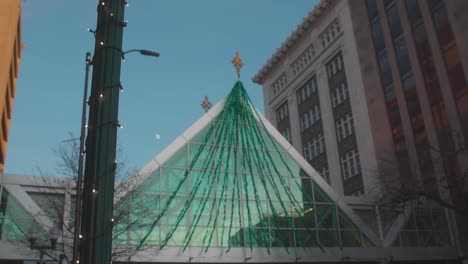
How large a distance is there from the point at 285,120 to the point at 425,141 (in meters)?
26.8

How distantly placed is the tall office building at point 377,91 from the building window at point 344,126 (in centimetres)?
10

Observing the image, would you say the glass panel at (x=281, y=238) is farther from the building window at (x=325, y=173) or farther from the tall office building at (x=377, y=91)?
the building window at (x=325, y=173)

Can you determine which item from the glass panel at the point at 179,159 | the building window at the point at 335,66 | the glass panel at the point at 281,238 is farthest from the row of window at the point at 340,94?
the glass panel at the point at 179,159

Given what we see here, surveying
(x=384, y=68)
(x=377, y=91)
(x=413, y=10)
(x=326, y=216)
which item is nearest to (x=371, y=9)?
(x=384, y=68)

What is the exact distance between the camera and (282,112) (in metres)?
66.6

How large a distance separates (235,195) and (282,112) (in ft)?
120

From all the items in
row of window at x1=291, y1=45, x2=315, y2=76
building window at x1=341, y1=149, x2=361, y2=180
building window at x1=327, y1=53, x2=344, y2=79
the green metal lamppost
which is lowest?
the green metal lamppost

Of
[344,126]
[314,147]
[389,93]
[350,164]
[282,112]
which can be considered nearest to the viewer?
[389,93]

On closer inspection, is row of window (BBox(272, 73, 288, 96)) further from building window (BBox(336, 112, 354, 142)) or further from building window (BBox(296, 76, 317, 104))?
building window (BBox(336, 112, 354, 142))

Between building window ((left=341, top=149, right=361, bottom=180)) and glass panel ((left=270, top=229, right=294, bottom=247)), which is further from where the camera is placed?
building window ((left=341, top=149, right=361, bottom=180))

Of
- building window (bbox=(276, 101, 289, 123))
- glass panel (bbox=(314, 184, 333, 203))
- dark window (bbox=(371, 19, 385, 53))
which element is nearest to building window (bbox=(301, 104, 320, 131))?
building window (bbox=(276, 101, 289, 123))

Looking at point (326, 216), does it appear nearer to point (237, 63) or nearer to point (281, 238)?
point (281, 238)

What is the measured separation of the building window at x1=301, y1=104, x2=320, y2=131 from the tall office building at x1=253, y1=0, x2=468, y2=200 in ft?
0.38

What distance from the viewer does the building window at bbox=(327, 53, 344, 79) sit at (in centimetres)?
5493
